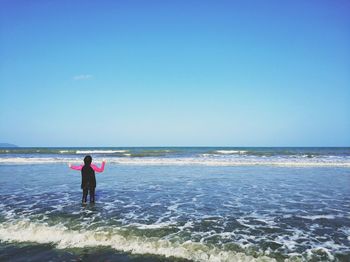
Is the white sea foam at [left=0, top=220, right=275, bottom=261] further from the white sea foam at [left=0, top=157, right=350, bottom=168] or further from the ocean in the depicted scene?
the white sea foam at [left=0, top=157, right=350, bottom=168]

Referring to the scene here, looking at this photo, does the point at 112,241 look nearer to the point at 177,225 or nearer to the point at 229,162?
the point at 177,225

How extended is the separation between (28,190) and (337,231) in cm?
1316

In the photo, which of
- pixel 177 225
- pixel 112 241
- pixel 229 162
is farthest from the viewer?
pixel 229 162

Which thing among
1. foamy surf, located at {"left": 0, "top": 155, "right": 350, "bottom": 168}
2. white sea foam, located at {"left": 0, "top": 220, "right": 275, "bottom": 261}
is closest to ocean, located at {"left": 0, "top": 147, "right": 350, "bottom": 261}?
white sea foam, located at {"left": 0, "top": 220, "right": 275, "bottom": 261}

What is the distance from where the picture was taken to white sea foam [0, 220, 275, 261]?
5910 mm

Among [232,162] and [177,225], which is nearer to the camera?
[177,225]

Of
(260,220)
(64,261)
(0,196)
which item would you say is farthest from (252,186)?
(0,196)

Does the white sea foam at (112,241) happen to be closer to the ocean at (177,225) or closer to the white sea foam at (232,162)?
the ocean at (177,225)

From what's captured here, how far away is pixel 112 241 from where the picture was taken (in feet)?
22.2

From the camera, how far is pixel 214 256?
586 cm

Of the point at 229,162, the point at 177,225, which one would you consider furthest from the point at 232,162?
the point at 177,225

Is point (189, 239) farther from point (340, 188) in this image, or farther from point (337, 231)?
point (340, 188)

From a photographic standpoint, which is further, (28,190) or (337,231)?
→ (28,190)

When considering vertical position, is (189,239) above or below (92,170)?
below
